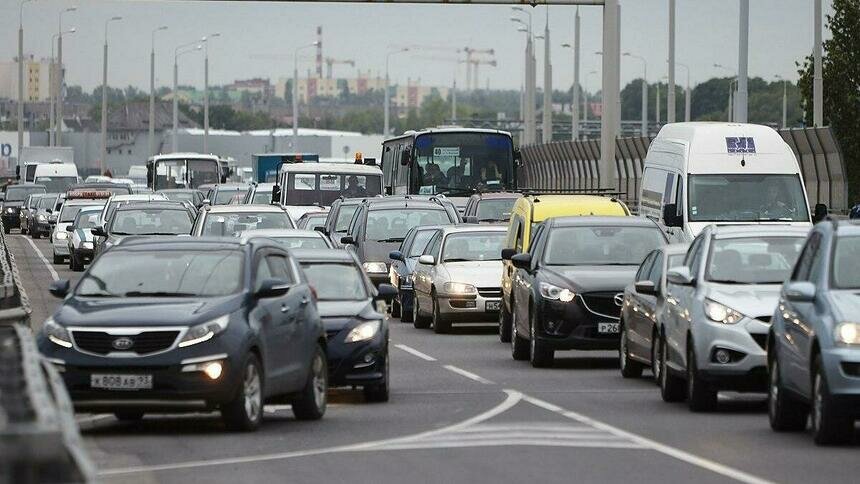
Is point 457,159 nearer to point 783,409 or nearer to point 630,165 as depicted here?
point 630,165

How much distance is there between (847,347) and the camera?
1459cm

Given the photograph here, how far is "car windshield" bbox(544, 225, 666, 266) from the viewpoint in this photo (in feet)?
82.3

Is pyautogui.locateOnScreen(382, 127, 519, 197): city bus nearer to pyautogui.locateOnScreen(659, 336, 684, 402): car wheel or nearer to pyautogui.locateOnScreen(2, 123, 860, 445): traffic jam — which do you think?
pyautogui.locateOnScreen(2, 123, 860, 445): traffic jam

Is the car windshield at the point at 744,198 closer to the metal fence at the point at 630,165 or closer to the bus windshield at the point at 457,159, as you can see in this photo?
the metal fence at the point at 630,165

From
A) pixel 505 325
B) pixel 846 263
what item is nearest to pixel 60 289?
pixel 846 263

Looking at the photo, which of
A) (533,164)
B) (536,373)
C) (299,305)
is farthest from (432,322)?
(533,164)

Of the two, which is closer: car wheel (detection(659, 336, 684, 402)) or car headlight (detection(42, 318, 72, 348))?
car headlight (detection(42, 318, 72, 348))

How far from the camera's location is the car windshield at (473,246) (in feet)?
104

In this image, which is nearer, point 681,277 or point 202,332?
point 202,332

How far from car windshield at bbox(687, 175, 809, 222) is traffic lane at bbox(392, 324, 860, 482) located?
411 centimetres

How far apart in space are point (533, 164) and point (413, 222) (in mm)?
45091

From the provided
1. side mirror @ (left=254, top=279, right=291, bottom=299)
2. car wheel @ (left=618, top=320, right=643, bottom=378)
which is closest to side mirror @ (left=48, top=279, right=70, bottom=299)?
side mirror @ (left=254, top=279, right=291, bottom=299)

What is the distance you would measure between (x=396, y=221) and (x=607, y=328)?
1457 cm

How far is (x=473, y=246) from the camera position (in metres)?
32.2
